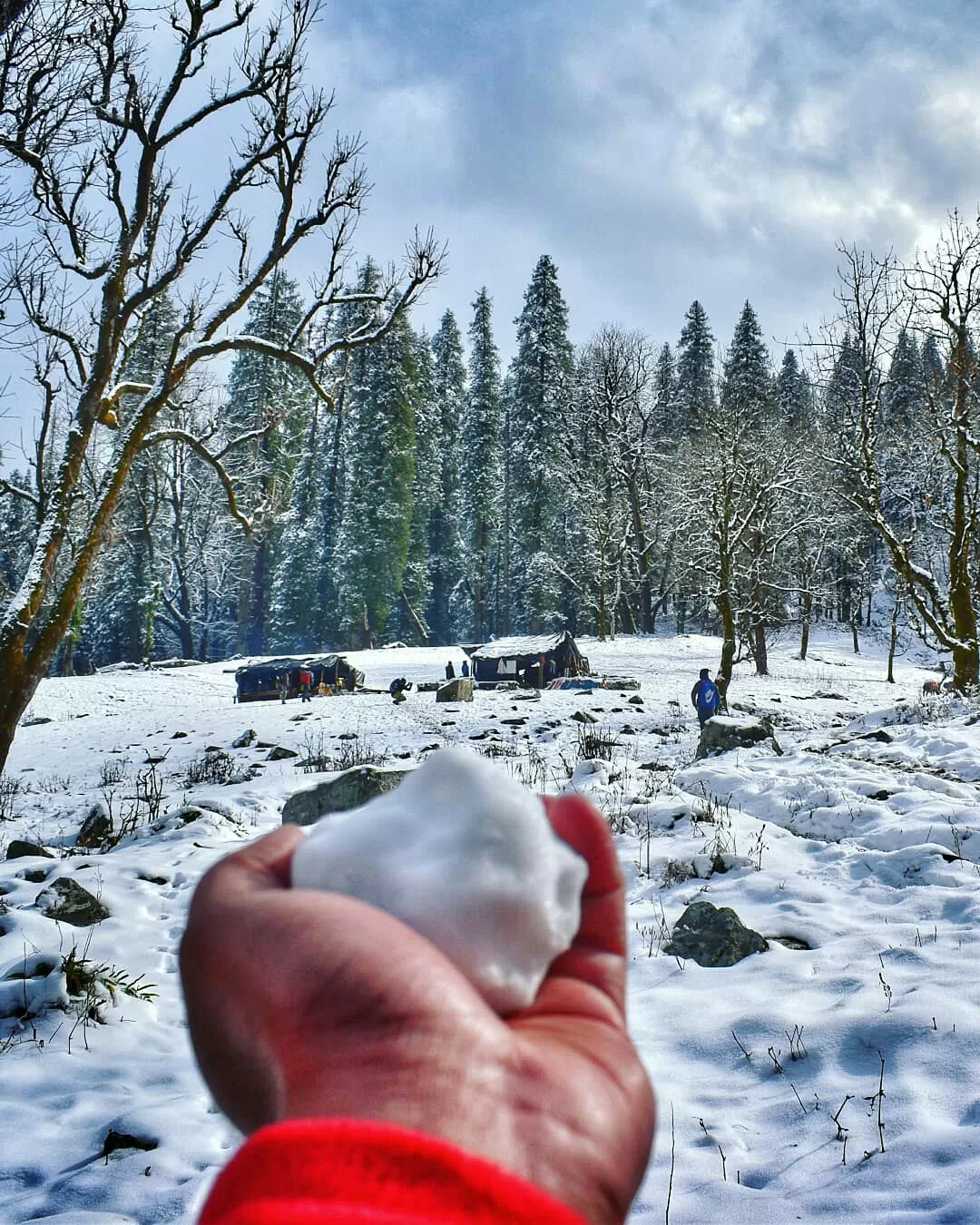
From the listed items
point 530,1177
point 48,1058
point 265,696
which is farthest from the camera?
point 265,696

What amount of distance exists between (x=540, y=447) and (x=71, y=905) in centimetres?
3483

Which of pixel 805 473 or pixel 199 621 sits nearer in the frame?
pixel 805 473

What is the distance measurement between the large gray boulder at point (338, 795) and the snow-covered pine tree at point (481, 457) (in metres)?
33.4

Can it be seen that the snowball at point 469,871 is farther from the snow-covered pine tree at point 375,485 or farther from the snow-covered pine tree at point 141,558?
the snow-covered pine tree at point 375,485

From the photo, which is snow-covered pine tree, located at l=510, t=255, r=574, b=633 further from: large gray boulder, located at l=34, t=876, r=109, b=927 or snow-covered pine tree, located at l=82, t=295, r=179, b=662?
large gray boulder, located at l=34, t=876, r=109, b=927

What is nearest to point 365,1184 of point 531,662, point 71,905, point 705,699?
point 71,905

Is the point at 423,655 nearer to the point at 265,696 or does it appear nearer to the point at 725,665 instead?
the point at 265,696

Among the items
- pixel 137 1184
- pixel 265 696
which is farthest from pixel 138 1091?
pixel 265 696

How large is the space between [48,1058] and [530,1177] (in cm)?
362

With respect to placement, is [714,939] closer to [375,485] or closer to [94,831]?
[94,831]

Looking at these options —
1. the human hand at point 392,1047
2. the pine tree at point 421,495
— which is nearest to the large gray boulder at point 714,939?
the human hand at point 392,1047

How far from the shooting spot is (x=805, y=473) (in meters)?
32.2

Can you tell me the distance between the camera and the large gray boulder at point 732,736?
10.7 meters

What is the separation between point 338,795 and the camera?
25.6 ft
